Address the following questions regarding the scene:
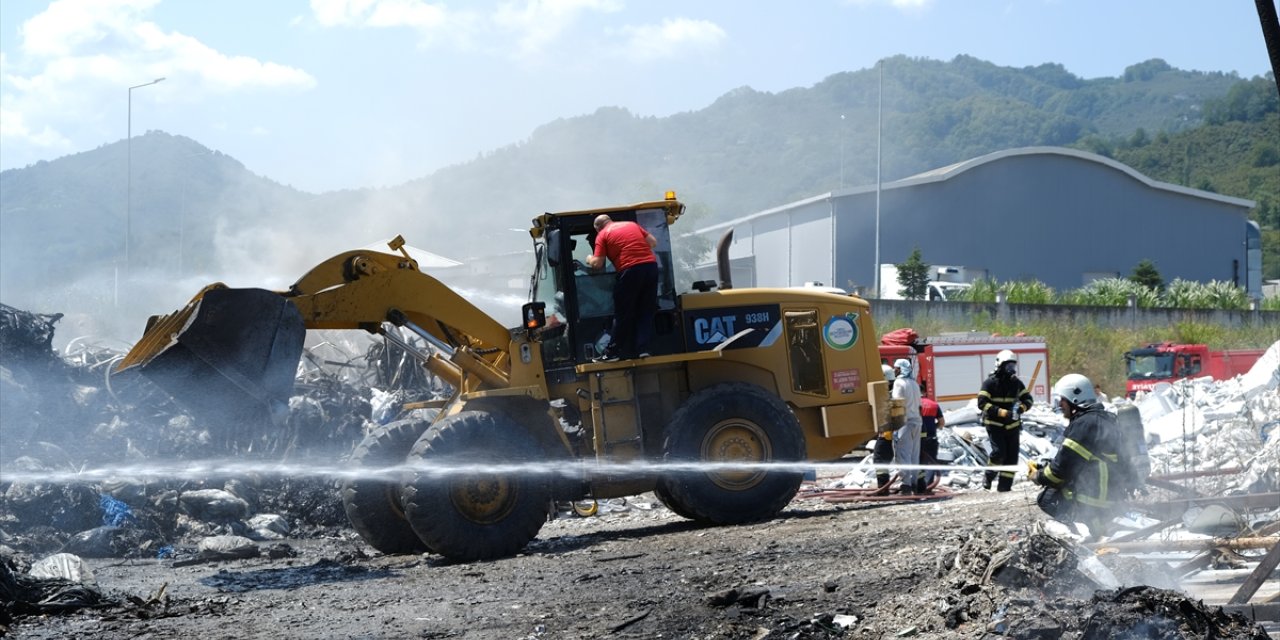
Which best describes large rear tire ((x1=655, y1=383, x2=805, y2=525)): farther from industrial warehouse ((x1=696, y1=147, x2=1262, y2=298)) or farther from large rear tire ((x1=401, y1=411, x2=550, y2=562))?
industrial warehouse ((x1=696, y1=147, x2=1262, y2=298))

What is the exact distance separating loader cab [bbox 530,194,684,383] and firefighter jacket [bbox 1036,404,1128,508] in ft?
10.7

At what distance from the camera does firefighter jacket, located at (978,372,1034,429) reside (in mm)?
13773

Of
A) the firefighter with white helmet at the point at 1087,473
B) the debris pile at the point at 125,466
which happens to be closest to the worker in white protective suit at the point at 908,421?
the firefighter with white helmet at the point at 1087,473

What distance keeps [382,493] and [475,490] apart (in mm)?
900

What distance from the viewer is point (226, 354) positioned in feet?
27.1

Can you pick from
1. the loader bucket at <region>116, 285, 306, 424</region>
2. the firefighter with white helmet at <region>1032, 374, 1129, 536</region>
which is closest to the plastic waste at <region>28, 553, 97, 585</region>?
the loader bucket at <region>116, 285, 306, 424</region>

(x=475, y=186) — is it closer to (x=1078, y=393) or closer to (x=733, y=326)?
(x=733, y=326)

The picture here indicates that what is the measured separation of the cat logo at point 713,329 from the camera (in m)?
10.5

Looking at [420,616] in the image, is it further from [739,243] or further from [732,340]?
[739,243]

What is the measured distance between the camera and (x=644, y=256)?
1003 cm

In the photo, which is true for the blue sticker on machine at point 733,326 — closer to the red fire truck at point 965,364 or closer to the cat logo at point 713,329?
the cat logo at point 713,329

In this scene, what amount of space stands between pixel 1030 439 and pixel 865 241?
90.4ft

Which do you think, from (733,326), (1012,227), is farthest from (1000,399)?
(1012,227)

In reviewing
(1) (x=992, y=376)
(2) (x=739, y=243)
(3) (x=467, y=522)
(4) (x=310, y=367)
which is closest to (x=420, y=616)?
(3) (x=467, y=522)
